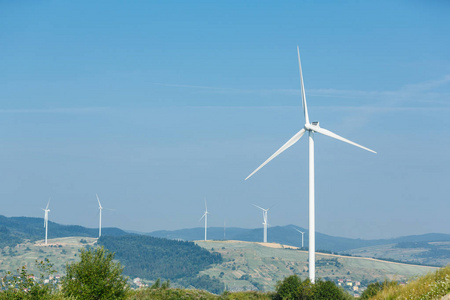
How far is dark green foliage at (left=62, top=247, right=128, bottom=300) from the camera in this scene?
4625 cm

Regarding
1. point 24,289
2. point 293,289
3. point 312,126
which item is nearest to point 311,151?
point 312,126

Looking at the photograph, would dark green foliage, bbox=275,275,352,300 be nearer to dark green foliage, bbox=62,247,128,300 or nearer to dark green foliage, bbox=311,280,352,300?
dark green foliage, bbox=311,280,352,300

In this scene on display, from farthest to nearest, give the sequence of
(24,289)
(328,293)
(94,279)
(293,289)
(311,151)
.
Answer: (311,151), (293,289), (328,293), (94,279), (24,289)

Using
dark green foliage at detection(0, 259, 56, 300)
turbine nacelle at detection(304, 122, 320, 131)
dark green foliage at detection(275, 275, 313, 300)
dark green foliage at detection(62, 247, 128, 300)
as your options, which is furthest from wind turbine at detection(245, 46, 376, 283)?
dark green foliage at detection(0, 259, 56, 300)

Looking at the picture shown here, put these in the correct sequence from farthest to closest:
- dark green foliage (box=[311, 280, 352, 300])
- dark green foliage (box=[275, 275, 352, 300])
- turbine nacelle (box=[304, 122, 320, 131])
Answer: turbine nacelle (box=[304, 122, 320, 131])
dark green foliage (box=[275, 275, 352, 300])
dark green foliage (box=[311, 280, 352, 300])

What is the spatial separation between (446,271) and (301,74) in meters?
49.7

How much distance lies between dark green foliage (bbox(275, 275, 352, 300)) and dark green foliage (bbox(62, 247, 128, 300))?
2388 centimetres

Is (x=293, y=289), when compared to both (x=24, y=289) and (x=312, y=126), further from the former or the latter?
(x=24, y=289)

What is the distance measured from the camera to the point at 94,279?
47125 millimetres

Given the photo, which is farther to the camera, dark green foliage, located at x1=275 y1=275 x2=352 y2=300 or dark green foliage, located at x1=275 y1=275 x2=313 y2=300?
dark green foliage, located at x1=275 y1=275 x2=313 y2=300

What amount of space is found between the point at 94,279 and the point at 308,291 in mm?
27468

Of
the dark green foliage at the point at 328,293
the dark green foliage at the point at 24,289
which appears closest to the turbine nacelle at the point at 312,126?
the dark green foliage at the point at 328,293

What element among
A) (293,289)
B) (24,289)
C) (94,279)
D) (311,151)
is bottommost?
(293,289)

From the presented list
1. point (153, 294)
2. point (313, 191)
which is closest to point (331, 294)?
point (313, 191)
